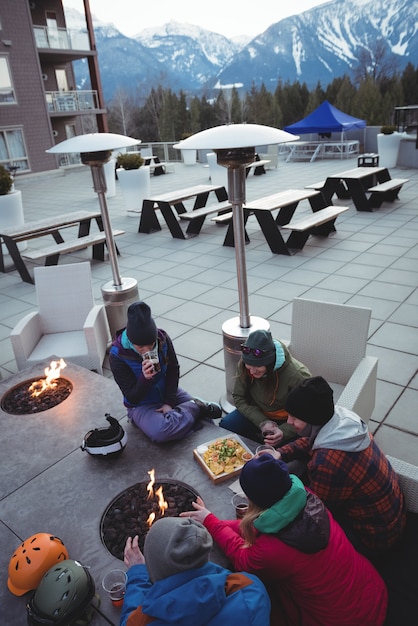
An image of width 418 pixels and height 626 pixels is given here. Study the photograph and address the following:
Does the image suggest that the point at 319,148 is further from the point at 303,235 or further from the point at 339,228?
the point at 303,235

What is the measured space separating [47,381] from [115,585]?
1.85m

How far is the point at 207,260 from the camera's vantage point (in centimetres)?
757

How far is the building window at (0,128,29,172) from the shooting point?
63.9ft

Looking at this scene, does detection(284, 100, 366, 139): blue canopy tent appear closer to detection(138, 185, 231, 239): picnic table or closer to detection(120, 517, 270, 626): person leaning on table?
detection(138, 185, 231, 239): picnic table

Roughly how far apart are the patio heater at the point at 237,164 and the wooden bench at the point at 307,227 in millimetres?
4018

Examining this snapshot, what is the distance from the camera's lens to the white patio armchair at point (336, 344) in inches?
118

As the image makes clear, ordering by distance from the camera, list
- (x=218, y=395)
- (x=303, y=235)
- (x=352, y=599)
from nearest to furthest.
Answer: (x=352, y=599), (x=218, y=395), (x=303, y=235)

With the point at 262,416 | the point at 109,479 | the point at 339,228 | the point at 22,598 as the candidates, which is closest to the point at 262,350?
the point at 262,416

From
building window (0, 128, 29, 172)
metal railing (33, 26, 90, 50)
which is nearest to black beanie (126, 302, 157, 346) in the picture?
building window (0, 128, 29, 172)

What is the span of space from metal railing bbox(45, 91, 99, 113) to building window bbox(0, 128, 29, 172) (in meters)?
2.50

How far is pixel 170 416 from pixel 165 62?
21220 cm

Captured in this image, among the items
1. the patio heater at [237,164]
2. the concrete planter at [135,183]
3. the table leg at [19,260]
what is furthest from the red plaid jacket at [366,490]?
the concrete planter at [135,183]

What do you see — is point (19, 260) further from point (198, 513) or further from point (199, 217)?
point (198, 513)

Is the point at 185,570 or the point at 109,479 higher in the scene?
the point at 185,570
